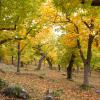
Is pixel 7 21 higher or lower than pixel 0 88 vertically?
higher

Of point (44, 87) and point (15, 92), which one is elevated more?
point (15, 92)

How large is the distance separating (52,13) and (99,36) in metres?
5.49

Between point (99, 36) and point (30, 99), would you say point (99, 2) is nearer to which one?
point (30, 99)

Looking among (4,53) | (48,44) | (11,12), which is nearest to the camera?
(11,12)

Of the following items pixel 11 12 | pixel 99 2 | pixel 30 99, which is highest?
pixel 11 12

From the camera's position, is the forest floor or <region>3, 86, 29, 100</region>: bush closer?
<region>3, 86, 29, 100</region>: bush

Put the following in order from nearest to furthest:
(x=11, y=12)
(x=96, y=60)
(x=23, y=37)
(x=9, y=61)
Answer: (x=11, y=12), (x=23, y=37), (x=96, y=60), (x=9, y=61)

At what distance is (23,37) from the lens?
30.4 meters

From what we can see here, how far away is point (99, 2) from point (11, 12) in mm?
10727

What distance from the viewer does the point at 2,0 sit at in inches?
717

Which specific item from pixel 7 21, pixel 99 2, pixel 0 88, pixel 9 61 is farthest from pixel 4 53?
pixel 99 2

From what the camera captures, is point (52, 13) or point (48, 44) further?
point (48, 44)

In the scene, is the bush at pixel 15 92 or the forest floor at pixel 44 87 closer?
the bush at pixel 15 92

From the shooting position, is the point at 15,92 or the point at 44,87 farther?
the point at 44,87
